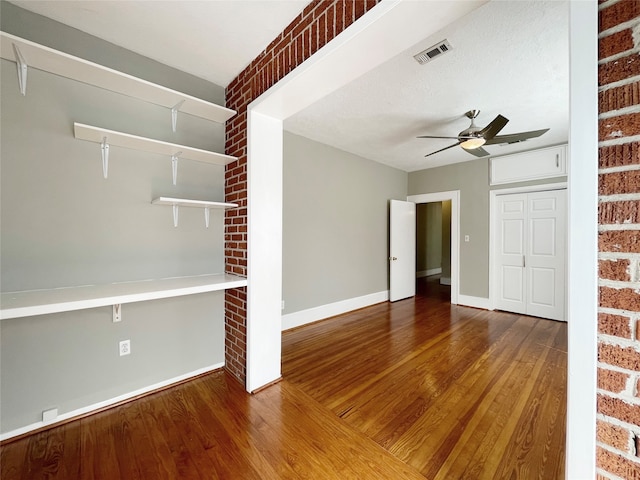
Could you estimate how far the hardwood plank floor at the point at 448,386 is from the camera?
157 cm

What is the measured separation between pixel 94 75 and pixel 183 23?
67 centimetres

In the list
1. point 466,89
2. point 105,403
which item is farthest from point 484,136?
point 105,403

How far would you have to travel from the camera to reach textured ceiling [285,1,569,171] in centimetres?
171

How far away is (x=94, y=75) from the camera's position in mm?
1721

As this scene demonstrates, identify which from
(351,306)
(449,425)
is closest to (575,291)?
(449,425)

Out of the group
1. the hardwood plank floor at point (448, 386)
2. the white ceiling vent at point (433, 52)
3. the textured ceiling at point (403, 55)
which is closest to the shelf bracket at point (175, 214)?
the textured ceiling at point (403, 55)

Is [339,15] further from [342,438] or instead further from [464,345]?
[464,345]

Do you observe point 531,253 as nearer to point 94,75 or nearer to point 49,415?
point 94,75

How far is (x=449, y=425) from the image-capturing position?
1792mm

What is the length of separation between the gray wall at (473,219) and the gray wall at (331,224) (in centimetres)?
119

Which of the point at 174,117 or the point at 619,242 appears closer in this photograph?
the point at 619,242

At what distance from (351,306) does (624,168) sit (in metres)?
3.91

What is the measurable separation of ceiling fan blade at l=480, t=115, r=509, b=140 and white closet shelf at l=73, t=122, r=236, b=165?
238 cm

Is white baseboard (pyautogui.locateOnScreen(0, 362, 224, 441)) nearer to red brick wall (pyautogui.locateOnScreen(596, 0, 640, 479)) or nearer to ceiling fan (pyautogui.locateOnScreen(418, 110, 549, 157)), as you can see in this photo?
red brick wall (pyautogui.locateOnScreen(596, 0, 640, 479))
